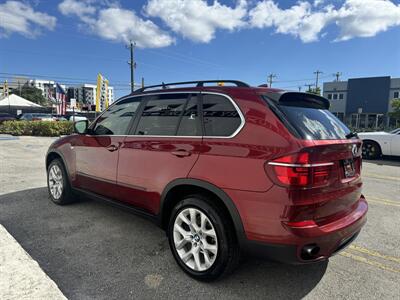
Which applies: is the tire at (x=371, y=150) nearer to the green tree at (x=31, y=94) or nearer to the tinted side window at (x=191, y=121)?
the tinted side window at (x=191, y=121)

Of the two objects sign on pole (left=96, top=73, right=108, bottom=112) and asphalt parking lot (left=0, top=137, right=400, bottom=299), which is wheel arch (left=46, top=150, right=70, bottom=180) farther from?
sign on pole (left=96, top=73, right=108, bottom=112)

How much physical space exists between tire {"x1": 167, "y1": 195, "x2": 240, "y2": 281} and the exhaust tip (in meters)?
0.56

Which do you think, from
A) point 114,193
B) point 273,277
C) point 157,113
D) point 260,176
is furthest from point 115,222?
point 260,176

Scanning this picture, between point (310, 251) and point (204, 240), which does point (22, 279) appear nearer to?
point (204, 240)

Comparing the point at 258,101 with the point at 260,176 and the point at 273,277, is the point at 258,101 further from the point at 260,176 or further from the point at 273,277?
the point at 273,277

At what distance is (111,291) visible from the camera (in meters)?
2.53

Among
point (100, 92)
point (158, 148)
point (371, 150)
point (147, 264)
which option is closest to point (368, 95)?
point (371, 150)

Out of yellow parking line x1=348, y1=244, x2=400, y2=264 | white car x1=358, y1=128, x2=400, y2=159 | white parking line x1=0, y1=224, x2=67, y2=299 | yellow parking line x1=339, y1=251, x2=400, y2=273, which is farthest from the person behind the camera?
white car x1=358, y1=128, x2=400, y2=159

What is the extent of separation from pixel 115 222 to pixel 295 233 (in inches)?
108

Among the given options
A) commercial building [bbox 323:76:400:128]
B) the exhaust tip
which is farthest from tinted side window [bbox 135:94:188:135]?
commercial building [bbox 323:76:400:128]

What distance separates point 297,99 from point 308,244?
1.32 meters

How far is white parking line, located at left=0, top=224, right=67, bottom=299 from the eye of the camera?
227 cm

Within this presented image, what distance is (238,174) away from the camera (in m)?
→ 2.36

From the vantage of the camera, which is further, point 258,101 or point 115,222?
point 115,222
